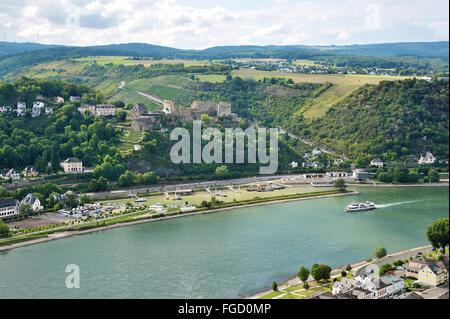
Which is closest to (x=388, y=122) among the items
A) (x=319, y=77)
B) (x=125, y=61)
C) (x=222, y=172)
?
(x=222, y=172)

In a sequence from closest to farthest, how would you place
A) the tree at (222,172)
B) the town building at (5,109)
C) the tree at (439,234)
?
the tree at (439,234) < the tree at (222,172) < the town building at (5,109)

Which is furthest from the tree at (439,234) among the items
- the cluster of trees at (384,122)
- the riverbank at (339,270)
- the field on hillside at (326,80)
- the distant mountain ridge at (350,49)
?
the distant mountain ridge at (350,49)

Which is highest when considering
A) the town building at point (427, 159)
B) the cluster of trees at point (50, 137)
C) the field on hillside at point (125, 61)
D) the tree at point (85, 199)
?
the field on hillside at point (125, 61)

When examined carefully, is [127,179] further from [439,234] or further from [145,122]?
[439,234]

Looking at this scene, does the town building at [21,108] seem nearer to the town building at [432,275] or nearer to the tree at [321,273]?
the tree at [321,273]

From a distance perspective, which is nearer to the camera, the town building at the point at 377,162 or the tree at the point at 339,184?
the tree at the point at 339,184

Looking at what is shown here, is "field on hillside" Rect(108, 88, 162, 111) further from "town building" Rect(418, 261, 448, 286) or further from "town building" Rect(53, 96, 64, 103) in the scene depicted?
"town building" Rect(418, 261, 448, 286)

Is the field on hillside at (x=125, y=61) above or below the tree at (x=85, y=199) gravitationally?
above
